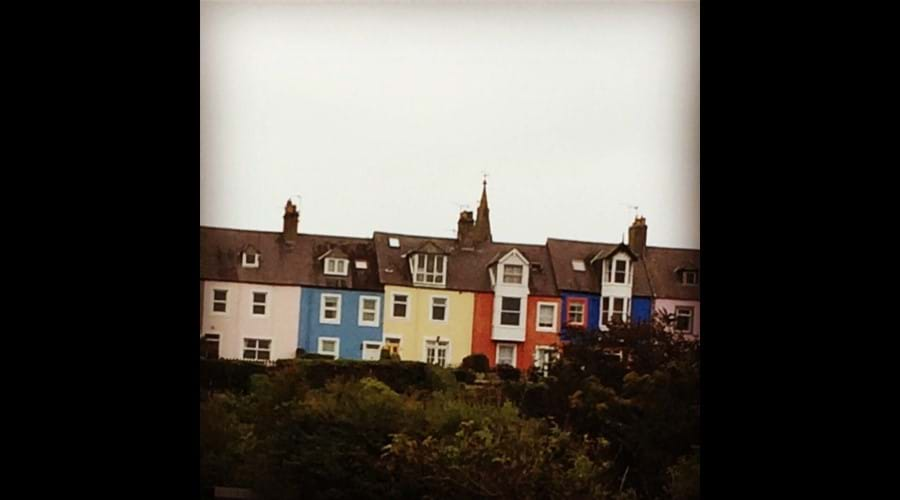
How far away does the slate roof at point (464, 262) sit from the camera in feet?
9.80

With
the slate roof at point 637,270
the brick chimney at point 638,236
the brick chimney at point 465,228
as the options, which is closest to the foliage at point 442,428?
the slate roof at point 637,270

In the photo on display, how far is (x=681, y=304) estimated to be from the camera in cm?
294

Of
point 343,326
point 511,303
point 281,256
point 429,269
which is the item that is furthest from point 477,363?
point 281,256

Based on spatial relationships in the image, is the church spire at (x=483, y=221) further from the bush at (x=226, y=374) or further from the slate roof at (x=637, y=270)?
the bush at (x=226, y=374)

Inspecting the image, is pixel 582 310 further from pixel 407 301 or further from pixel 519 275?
pixel 407 301

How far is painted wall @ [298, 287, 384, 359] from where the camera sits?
3029mm

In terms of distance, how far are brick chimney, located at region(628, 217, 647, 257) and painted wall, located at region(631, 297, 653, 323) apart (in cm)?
14

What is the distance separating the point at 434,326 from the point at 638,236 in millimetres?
661

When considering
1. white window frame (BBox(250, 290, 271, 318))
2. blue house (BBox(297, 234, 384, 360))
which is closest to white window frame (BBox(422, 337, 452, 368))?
blue house (BBox(297, 234, 384, 360))
